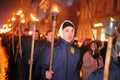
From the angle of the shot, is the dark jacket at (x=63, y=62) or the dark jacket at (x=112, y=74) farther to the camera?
the dark jacket at (x=63, y=62)

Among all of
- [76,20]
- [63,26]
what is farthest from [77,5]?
[63,26]

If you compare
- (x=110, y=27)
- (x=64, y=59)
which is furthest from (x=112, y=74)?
(x=64, y=59)

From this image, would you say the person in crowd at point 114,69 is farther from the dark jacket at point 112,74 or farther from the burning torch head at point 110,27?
the burning torch head at point 110,27

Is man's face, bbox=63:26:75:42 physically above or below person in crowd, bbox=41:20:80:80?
above

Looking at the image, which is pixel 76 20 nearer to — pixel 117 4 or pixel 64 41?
pixel 117 4

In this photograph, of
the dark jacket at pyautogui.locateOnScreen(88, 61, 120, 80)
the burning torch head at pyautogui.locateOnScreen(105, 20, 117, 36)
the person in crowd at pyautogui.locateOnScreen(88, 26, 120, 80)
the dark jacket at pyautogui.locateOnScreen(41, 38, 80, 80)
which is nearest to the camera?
the burning torch head at pyautogui.locateOnScreen(105, 20, 117, 36)

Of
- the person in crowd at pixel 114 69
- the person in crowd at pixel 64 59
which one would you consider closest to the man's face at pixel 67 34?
the person in crowd at pixel 64 59

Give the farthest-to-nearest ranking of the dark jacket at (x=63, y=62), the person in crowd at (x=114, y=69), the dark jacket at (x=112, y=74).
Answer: the dark jacket at (x=63, y=62) → the dark jacket at (x=112, y=74) → the person in crowd at (x=114, y=69)

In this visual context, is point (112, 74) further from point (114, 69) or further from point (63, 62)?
point (63, 62)

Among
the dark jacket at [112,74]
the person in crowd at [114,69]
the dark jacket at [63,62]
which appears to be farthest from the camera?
the dark jacket at [63,62]

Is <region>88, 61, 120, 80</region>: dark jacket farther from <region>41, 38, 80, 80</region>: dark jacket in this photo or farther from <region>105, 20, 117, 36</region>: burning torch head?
<region>41, 38, 80, 80</region>: dark jacket

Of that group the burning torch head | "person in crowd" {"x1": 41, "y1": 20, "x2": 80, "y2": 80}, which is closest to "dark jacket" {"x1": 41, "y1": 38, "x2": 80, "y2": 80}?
"person in crowd" {"x1": 41, "y1": 20, "x2": 80, "y2": 80}

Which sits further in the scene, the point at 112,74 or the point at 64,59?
the point at 64,59

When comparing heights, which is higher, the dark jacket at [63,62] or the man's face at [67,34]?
the man's face at [67,34]
